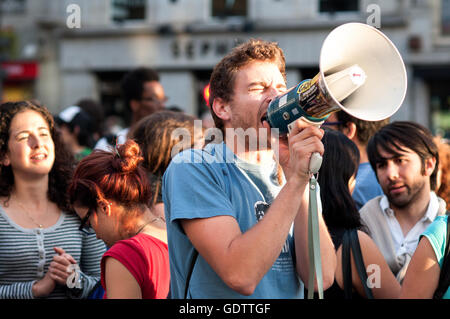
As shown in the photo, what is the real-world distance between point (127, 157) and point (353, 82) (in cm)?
112

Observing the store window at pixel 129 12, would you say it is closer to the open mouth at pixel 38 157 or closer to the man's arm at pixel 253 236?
the open mouth at pixel 38 157

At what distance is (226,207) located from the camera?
6.29 ft

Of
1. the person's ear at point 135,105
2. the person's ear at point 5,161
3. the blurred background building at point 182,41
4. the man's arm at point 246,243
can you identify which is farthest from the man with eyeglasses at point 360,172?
the blurred background building at point 182,41

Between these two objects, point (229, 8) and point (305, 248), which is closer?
point (305, 248)

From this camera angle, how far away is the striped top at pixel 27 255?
281 centimetres

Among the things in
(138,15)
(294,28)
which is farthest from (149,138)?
(138,15)

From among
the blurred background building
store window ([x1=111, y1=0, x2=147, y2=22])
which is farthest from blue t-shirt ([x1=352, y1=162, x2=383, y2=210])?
store window ([x1=111, y1=0, x2=147, y2=22])

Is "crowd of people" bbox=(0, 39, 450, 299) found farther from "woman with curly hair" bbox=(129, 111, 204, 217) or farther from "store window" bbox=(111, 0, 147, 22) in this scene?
"store window" bbox=(111, 0, 147, 22)

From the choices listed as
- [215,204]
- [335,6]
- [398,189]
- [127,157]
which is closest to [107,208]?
[127,157]

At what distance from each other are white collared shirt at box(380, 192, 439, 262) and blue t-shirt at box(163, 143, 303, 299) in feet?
3.42

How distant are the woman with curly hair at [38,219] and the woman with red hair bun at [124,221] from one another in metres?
0.40

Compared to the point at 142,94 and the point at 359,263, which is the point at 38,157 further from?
the point at 142,94

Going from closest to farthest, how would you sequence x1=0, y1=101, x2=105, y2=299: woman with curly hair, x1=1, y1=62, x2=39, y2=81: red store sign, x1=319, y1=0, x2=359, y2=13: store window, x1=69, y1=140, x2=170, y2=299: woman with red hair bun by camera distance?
1. x1=69, y1=140, x2=170, y2=299: woman with red hair bun
2. x1=0, y1=101, x2=105, y2=299: woman with curly hair
3. x1=319, y1=0, x2=359, y2=13: store window
4. x1=1, y1=62, x2=39, y2=81: red store sign

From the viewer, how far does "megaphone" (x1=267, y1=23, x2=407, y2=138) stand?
1882mm
